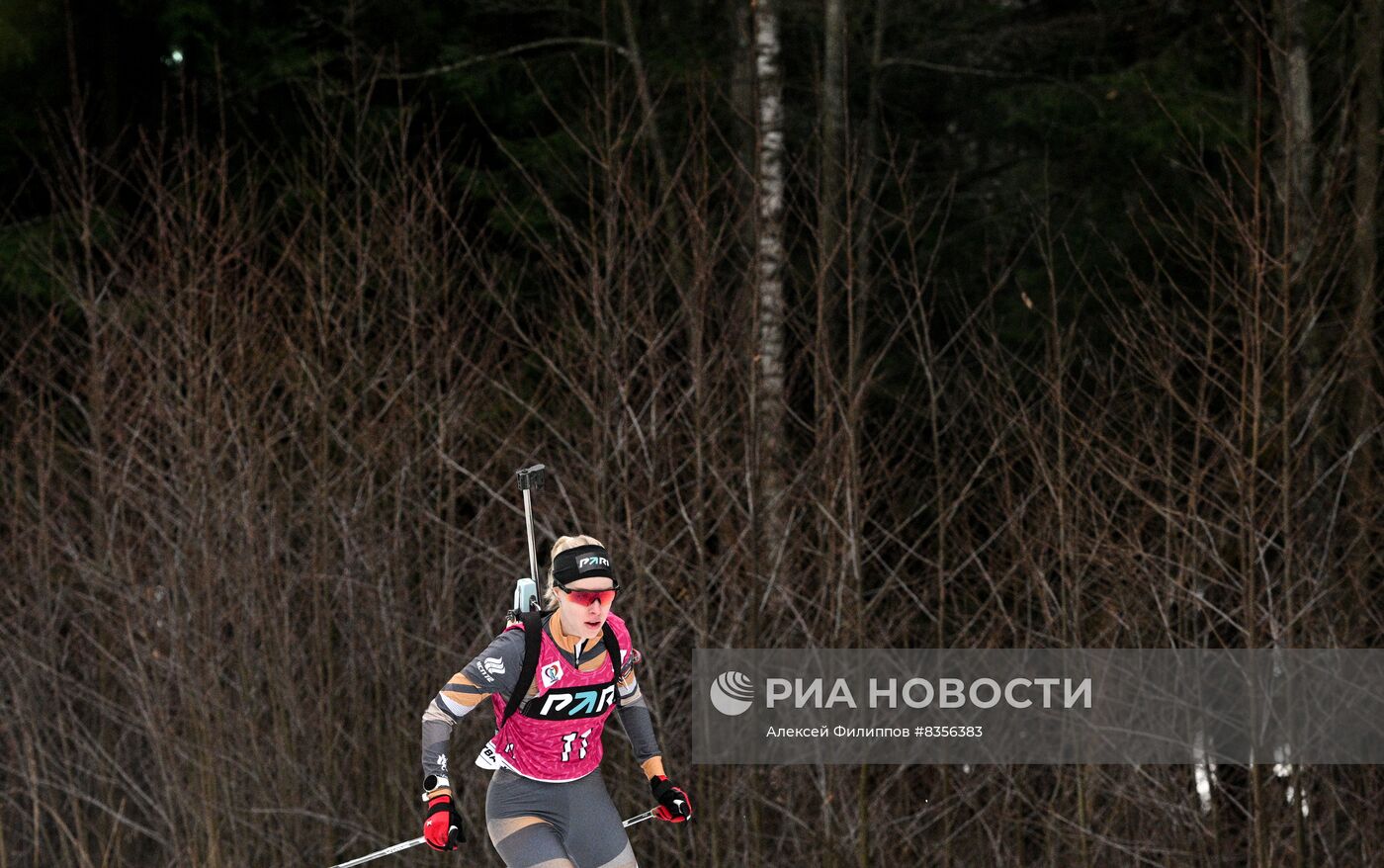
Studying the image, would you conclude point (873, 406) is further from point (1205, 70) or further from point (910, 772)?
point (910, 772)

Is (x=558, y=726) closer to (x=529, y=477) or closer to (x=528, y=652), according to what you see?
(x=528, y=652)

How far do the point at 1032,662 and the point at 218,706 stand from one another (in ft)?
14.1

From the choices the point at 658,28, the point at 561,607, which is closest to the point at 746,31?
the point at 658,28

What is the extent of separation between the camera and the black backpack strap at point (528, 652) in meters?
5.88

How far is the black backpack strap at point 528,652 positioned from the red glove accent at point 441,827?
0.42 m

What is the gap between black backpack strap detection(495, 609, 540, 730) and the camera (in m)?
5.88

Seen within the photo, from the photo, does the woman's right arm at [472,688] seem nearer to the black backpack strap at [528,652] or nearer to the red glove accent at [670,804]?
the black backpack strap at [528,652]

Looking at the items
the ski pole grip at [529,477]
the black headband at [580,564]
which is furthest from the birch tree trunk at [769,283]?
the black headband at [580,564]

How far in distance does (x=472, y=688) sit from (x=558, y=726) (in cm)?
36

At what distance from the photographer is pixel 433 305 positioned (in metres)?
10.4

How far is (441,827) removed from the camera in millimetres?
5660

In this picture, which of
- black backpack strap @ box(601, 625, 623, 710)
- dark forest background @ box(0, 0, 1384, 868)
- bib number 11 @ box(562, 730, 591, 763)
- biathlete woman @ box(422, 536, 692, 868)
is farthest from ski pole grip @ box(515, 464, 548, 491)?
dark forest background @ box(0, 0, 1384, 868)

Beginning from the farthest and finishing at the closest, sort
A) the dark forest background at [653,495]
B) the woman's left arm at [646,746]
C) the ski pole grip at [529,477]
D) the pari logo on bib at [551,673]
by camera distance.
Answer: the dark forest background at [653,495], the woman's left arm at [646,746], the ski pole grip at [529,477], the pari logo on bib at [551,673]

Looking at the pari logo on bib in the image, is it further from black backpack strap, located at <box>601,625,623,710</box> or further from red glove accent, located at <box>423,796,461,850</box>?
red glove accent, located at <box>423,796,461,850</box>
